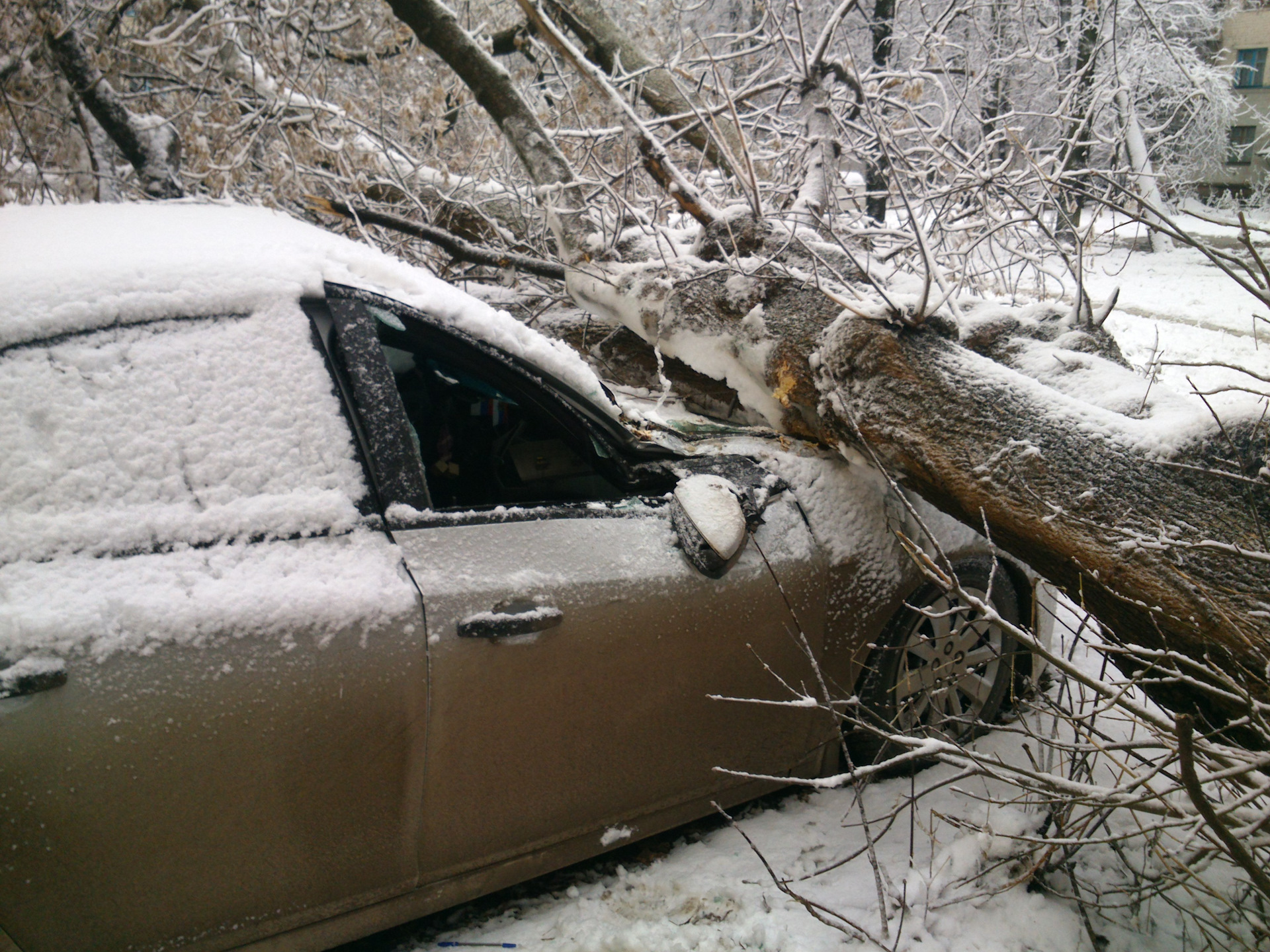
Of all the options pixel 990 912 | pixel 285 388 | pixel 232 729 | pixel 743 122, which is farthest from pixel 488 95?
pixel 990 912

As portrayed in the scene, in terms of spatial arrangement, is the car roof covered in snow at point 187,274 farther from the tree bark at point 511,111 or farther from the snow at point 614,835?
the tree bark at point 511,111

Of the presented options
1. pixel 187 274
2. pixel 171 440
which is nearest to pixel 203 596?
pixel 171 440

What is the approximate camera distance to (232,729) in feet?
4.40

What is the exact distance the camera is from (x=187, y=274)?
157cm

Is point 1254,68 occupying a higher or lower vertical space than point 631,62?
higher

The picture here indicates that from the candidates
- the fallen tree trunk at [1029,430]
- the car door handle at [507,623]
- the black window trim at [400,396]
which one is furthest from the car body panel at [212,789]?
Answer: the fallen tree trunk at [1029,430]

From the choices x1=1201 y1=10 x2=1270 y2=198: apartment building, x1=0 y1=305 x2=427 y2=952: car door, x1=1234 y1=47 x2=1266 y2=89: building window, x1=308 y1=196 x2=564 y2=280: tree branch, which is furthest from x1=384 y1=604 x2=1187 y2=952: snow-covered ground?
x1=1234 y1=47 x2=1266 y2=89: building window

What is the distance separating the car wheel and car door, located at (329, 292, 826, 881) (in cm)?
26

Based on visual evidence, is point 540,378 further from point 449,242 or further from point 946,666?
point 449,242

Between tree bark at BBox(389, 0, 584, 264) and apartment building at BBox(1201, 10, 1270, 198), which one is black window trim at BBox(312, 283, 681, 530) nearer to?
tree bark at BBox(389, 0, 584, 264)

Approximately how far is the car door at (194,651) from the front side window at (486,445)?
708 millimetres

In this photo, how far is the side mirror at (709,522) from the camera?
1794mm

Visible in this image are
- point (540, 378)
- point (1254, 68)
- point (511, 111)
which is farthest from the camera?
point (1254, 68)

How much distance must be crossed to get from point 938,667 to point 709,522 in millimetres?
1082
